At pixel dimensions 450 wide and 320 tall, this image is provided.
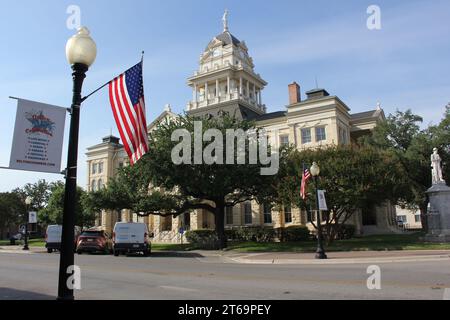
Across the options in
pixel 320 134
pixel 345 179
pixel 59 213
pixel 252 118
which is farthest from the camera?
pixel 252 118

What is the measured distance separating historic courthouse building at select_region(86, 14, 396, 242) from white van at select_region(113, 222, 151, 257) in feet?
32.3

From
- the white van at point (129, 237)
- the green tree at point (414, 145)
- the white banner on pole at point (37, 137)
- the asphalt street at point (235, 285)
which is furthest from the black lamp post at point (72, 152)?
the green tree at point (414, 145)

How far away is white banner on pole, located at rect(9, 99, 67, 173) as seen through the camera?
243 inches

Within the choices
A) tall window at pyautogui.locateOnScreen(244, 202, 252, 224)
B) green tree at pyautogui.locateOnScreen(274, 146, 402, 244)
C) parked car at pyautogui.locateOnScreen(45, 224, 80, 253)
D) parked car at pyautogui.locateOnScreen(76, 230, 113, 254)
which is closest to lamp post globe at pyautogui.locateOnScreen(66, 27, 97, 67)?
green tree at pyautogui.locateOnScreen(274, 146, 402, 244)

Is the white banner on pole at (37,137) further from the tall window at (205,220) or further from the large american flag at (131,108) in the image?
the tall window at (205,220)

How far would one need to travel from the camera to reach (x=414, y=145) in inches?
1564

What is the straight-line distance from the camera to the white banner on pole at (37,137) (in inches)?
243

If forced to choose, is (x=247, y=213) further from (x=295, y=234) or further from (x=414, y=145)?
(x=414, y=145)

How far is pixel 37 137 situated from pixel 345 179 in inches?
955

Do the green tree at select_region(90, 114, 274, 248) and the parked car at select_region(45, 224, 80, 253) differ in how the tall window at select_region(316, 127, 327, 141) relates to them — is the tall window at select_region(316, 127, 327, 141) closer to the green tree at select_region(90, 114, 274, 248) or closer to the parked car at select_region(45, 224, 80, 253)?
the green tree at select_region(90, 114, 274, 248)

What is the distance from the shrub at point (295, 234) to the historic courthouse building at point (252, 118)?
93.8 inches

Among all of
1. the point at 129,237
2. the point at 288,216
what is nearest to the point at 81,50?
the point at 129,237

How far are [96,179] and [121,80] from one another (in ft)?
212
